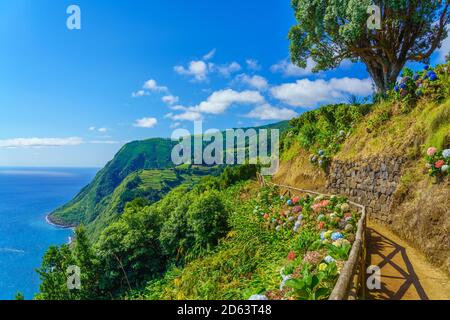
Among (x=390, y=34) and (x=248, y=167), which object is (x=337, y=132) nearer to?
(x=390, y=34)

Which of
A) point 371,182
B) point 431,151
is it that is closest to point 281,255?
point 371,182

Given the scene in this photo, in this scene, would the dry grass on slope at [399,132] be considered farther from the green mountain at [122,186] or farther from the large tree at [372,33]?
the green mountain at [122,186]

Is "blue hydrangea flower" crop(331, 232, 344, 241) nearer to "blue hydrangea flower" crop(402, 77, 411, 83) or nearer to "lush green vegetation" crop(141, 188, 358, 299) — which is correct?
"lush green vegetation" crop(141, 188, 358, 299)

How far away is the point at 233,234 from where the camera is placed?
37.4ft

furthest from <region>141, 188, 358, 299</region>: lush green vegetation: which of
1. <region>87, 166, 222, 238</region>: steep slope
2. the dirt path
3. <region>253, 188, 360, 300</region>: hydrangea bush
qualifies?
<region>87, 166, 222, 238</region>: steep slope

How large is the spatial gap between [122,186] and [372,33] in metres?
117

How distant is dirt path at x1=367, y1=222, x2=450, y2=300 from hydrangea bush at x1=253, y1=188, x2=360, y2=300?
773 mm

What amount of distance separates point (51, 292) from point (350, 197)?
74.4 ft

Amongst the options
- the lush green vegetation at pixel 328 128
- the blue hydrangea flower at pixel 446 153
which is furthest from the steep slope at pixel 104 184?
the blue hydrangea flower at pixel 446 153

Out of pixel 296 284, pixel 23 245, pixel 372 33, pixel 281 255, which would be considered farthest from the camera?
pixel 23 245

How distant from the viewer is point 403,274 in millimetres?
5250

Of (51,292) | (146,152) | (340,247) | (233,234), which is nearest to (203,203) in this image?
(233,234)

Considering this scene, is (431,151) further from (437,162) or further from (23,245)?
(23,245)

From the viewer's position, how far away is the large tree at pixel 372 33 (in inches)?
448
